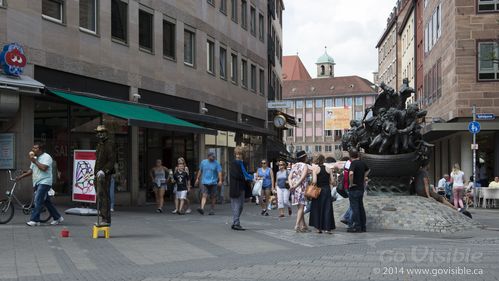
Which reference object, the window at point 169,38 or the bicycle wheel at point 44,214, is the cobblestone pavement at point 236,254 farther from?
the window at point 169,38

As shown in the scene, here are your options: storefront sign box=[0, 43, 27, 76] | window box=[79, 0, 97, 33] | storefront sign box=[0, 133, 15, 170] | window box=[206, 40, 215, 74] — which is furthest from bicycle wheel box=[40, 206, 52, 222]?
window box=[206, 40, 215, 74]

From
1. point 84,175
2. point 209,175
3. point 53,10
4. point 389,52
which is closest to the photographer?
point 84,175

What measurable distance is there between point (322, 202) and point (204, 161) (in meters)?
6.63

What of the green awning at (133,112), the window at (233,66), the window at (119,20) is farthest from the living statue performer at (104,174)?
the window at (233,66)

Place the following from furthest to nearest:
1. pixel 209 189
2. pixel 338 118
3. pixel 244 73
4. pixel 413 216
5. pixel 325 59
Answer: pixel 325 59 < pixel 338 118 < pixel 244 73 < pixel 209 189 < pixel 413 216

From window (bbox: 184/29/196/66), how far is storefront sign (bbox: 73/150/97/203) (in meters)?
13.4

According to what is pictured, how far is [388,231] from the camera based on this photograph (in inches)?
590

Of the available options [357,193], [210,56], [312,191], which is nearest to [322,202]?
[312,191]

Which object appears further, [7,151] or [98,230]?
[7,151]

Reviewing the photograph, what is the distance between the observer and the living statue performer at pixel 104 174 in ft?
40.2

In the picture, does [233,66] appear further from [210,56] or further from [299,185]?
[299,185]

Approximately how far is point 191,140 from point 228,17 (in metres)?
7.95

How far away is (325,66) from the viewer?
178m

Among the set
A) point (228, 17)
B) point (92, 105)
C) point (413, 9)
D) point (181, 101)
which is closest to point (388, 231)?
point (92, 105)
